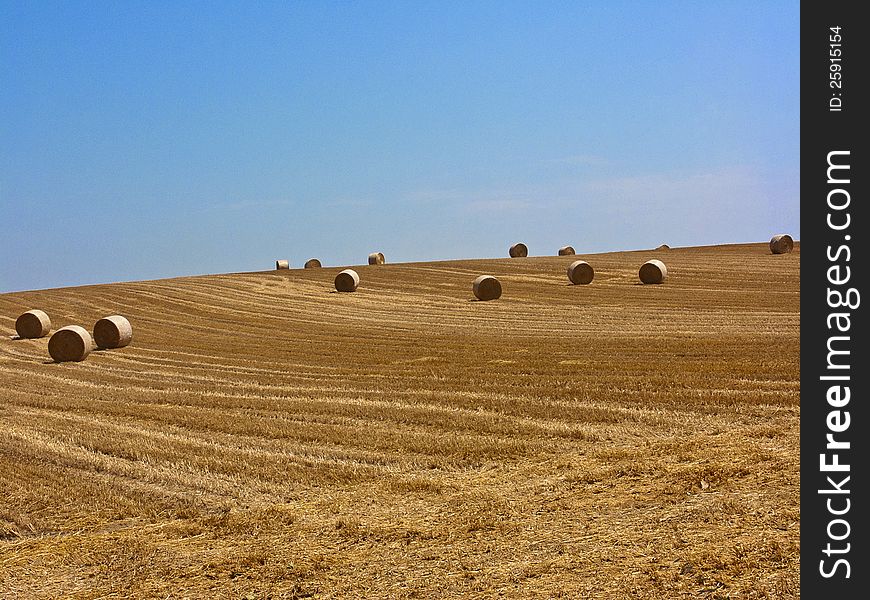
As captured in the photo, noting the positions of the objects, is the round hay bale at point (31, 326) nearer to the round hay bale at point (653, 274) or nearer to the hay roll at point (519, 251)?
the round hay bale at point (653, 274)

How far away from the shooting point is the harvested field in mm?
6633

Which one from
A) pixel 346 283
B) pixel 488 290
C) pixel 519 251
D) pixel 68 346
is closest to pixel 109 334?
pixel 68 346

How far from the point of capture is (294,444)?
10.9 meters

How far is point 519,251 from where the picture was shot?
186 feet

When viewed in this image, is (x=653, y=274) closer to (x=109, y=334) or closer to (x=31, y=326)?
(x=109, y=334)

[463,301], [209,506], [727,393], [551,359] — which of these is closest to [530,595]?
[209,506]

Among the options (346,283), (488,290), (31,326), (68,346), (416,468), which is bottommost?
(416,468)

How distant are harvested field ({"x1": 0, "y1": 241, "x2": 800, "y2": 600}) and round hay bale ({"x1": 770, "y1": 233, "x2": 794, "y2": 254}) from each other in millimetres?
26124

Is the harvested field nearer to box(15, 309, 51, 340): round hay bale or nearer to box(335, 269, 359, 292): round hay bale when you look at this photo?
box(15, 309, 51, 340): round hay bale

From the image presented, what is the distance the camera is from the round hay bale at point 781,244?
46.0 metres

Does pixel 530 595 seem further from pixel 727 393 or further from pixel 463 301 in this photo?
pixel 463 301

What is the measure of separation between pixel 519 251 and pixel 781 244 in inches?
681
